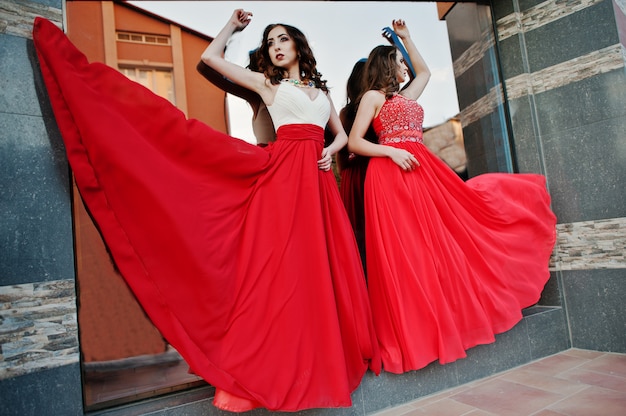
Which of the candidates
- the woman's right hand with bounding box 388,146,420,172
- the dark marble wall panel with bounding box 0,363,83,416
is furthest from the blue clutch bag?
the dark marble wall panel with bounding box 0,363,83,416

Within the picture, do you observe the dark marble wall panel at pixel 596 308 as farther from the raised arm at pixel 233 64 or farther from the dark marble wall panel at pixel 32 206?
the dark marble wall panel at pixel 32 206

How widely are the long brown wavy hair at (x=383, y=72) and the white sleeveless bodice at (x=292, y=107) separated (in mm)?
631

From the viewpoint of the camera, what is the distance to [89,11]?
9.20ft

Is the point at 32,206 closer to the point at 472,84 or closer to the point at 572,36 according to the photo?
the point at 472,84

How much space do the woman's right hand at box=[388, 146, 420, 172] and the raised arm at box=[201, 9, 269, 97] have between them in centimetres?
84

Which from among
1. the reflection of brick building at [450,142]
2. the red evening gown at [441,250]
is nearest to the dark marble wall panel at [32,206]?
the red evening gown at [441,250]

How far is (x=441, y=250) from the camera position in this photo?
229 centimetres

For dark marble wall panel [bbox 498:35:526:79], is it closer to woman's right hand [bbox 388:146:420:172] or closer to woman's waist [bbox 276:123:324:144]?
woman's right hand [bbox 388:146:420:172]

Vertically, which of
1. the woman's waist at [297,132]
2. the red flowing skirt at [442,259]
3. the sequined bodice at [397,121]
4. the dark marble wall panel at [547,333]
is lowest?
the dark marble wall panel at [547,333]

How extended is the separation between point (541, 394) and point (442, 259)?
849mm

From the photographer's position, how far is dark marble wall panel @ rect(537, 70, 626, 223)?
9.00ft

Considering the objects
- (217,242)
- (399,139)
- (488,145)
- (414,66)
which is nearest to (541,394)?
(399,139)

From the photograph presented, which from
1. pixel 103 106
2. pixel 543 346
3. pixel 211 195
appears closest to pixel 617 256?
pixel 543 346

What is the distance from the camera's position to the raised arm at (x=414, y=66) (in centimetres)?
282
